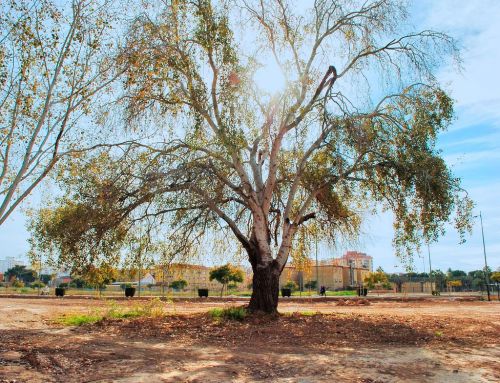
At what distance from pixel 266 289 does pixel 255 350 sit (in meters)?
5.76

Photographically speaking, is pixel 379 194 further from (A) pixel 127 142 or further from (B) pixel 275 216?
(A) pixel 127 142

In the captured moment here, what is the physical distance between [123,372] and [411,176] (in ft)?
34.4

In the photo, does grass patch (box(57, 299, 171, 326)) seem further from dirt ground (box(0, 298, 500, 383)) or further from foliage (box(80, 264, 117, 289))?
foliage (box(80, 264, 117, 289))

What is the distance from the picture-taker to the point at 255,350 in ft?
37.2

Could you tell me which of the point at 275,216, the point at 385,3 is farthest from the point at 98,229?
the point at 385,3

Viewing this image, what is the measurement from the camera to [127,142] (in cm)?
1620

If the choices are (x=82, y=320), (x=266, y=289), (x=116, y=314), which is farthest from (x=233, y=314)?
(x=82, y=320)

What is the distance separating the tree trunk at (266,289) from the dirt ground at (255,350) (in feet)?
2.24

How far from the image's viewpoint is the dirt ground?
336 inches

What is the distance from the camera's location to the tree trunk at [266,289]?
17062mm

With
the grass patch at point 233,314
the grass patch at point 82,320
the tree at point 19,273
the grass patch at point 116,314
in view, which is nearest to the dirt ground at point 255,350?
the grass patch at point 233,314

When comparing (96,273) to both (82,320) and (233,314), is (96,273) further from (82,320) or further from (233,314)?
(233,314)

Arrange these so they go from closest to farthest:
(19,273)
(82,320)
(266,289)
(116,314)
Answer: (82,320), (266,289), (116,314), (19,273)

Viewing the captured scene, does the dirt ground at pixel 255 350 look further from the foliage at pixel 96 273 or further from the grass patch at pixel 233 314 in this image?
the foliage at pixel 96 273
